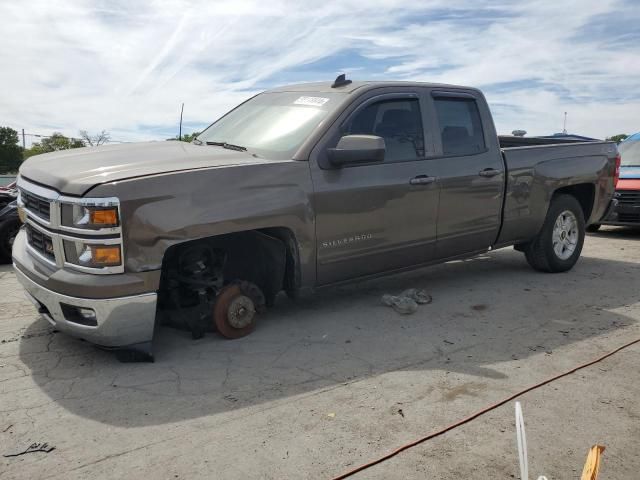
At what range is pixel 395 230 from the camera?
475 cm

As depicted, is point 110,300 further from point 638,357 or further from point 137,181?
point 638,357

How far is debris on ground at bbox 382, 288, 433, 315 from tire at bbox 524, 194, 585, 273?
5.62 feet

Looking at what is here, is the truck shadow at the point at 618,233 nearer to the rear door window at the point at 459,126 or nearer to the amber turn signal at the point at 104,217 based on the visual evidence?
the rear door window at the point at 459,126

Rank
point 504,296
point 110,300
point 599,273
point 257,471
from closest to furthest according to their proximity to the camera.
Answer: point 257,471 → point 110,300 → point 504,296 → point 599,273

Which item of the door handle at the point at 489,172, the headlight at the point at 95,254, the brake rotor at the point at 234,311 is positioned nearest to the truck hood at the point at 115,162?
the headlight at the point at 95,254

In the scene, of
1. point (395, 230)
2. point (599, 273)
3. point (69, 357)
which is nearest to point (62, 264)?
point (69, 357)

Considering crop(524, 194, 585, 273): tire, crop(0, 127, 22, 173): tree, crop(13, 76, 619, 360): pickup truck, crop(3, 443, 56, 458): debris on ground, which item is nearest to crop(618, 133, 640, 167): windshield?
crop(524, 194, 585, 273): tire

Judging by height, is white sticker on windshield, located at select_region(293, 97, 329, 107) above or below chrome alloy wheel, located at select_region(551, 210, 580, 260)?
above

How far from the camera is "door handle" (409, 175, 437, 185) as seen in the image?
15.7ft

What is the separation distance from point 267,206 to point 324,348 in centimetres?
107

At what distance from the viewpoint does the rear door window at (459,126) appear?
17.0 feet

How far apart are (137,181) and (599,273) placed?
526 cm

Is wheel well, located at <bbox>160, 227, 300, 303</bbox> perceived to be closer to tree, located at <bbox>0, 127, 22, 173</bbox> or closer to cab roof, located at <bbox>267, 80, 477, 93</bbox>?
cab roof, located at <bbox>267, 80, 477, 93</bbox>

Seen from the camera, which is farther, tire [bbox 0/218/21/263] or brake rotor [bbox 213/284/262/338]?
tire [bbox 0/218/21/263]
